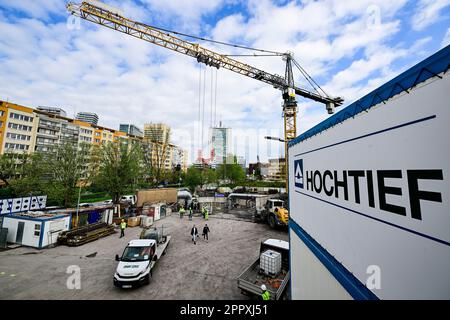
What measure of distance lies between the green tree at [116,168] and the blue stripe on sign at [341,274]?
24.4 metres

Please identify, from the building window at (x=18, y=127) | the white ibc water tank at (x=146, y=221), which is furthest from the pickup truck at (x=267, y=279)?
the building window at (x=18, y=127)

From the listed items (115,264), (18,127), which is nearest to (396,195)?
(115,264)

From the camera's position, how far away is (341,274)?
9.86 ft

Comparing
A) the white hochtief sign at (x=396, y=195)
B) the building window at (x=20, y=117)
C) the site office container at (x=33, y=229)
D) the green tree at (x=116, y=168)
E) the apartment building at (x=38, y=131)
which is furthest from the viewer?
the building window at (x=20, y=117)

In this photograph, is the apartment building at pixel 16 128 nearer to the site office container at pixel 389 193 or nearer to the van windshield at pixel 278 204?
the van windshield at pixel 278 204

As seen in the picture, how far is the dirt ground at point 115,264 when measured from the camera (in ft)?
25.6

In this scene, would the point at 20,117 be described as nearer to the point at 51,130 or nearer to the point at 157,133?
the point at 51,130

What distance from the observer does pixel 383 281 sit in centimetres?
224

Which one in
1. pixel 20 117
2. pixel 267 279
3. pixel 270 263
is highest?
pixel 20 117

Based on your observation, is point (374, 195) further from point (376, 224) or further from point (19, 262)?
point (19, 262)

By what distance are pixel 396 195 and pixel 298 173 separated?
340 cm

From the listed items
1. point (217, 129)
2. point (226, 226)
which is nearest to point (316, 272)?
point (226, 226)

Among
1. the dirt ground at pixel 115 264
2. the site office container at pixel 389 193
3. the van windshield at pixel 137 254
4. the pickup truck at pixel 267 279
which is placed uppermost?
the site office container at pixel 389 193

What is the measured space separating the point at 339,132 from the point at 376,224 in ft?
5.62
